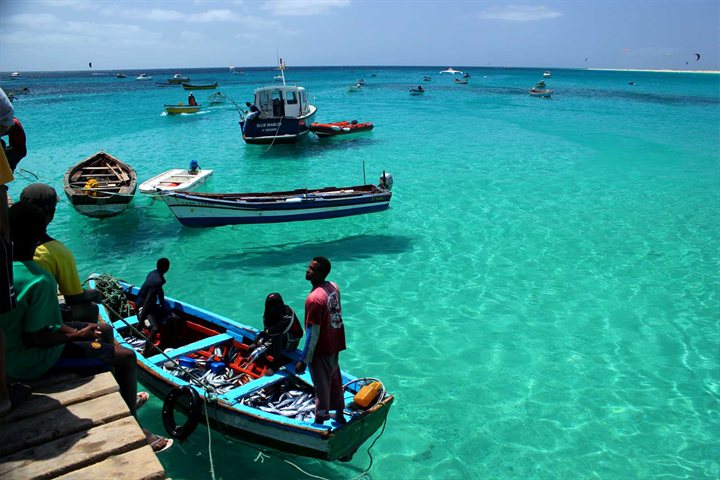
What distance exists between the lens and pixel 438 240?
16484 millimetres

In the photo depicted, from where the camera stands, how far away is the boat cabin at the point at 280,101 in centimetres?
3175

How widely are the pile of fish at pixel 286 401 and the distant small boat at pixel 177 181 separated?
12.3 m

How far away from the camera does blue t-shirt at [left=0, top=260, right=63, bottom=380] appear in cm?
409

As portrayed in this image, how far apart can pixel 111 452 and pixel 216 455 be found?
384 cm

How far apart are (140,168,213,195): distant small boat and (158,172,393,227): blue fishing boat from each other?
3.33 metres

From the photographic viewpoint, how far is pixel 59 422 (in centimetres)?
383

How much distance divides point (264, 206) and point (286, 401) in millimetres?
8561

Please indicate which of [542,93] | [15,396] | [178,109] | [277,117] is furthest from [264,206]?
[542,93]

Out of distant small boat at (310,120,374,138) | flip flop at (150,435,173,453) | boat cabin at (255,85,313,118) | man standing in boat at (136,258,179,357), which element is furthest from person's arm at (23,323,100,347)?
distant small boat at (310,120,374,138)

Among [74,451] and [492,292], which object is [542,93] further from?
[74,451]

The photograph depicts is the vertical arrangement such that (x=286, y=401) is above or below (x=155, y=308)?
below

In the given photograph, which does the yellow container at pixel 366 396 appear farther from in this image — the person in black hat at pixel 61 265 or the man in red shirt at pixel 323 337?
the person in black hat at pixel 61 265

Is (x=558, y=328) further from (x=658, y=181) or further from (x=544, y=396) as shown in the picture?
(x=658, y=181)

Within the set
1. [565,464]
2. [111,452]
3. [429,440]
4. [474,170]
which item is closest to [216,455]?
[429,440]
